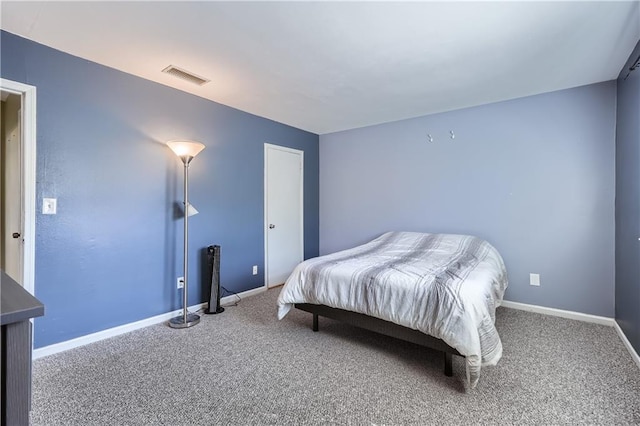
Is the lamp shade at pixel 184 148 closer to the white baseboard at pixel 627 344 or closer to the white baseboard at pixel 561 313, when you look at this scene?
the white baseboard at pixel 561 313

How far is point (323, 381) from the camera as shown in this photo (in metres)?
1.86

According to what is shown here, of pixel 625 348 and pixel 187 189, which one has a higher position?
pixel 187 189

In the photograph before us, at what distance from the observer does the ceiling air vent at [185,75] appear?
2518 mm

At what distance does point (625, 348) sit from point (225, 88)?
398 cm

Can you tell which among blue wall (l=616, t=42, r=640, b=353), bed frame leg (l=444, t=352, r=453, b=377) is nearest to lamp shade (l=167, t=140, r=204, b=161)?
bed frame leg (l=444, t=352, r=453, b=377)

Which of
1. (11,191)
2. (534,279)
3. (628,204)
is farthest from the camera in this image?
(534,279)

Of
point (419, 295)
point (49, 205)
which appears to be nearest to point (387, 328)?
point (419, 295)

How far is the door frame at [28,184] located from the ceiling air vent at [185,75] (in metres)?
0.93

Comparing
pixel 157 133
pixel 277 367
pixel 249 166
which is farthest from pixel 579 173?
pixel 157 133

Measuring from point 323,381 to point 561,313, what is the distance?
258cm

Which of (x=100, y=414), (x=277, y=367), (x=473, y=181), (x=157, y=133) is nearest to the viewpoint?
(x=100, y=414)

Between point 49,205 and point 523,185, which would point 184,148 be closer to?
point 49,205

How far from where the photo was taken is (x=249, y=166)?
371 cm

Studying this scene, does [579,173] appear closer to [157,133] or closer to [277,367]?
[277,367]
